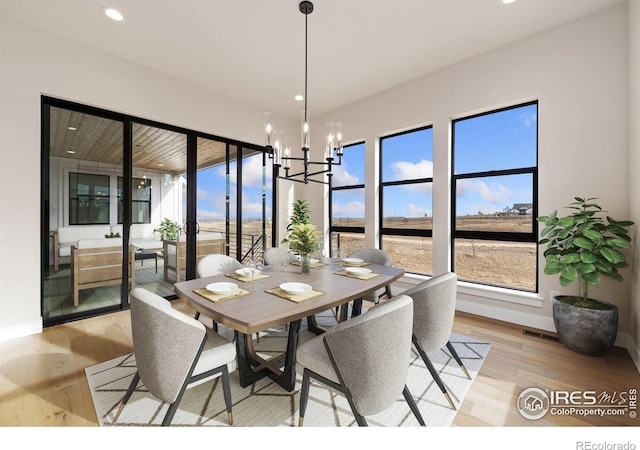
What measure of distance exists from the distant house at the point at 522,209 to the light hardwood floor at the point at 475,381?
1.31m

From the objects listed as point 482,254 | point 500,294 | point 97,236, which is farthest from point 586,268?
point 97,236

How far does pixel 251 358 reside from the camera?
214cm

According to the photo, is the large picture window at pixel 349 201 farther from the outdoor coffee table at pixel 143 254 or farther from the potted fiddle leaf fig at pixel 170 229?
the outdoor coffee table at pixel 143 254

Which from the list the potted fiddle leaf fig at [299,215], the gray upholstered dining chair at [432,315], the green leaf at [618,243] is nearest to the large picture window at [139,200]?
the potted fiddle leaf fig at [299,215]

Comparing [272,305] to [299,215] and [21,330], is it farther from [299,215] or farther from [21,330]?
[299,215]

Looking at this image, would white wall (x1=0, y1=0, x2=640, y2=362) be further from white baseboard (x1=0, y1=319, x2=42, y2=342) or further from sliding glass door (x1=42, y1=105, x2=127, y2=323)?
sliding glass door (x1=42, y1=105, x2=127, y2=323)

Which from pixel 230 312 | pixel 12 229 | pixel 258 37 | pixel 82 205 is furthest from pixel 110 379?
pixel 258 37

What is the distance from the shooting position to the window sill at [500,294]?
2977 mm

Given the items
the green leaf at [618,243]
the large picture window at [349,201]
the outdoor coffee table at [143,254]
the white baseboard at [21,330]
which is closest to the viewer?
Result: the green leaf at [618,243]

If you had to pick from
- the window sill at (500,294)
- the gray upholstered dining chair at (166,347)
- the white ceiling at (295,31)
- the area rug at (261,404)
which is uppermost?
the white ceiling at (295,31)

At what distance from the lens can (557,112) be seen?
111 inches

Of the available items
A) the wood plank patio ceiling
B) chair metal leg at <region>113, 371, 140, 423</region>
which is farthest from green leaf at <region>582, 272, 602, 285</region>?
the wood plank patio ceiling

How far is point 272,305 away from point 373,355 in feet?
2.18

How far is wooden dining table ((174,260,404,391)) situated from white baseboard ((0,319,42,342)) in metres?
2.08
